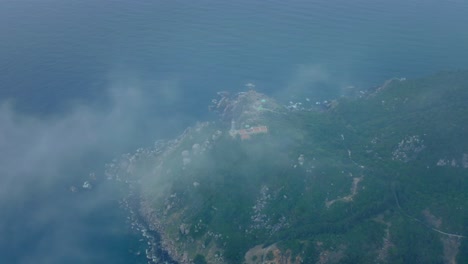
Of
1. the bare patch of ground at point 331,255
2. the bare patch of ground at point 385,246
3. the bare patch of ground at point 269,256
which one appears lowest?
the bare patch of ground at point 269,256

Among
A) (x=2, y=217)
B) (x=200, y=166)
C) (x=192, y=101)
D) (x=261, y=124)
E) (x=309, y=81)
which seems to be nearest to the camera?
(x=2, y=217)

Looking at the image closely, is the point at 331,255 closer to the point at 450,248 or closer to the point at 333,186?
the point at 333,186

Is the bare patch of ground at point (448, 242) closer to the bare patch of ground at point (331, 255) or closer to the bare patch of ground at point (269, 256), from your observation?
the bare patch of ground at point (331, 255)

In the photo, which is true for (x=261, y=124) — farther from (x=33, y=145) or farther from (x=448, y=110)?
(x=33, y=145)

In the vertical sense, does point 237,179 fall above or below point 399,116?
below

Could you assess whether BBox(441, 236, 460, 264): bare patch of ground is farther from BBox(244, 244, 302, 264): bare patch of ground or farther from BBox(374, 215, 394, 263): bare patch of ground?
BBox(244, 244, 302, 264): bare patch of ground

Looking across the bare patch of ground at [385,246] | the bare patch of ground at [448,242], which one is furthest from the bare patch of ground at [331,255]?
the bare patch of ground at [448,242]

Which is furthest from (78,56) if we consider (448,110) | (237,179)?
(448,110)

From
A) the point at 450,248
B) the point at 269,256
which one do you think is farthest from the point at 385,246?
the point at 269,256

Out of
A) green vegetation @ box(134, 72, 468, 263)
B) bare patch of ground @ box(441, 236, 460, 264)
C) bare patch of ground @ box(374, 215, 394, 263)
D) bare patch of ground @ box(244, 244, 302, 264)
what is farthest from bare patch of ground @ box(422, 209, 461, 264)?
bare patch of ground @ box(244, 244, 302, 264)

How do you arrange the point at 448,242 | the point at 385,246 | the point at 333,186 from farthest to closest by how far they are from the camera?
the point at 333,186 < the point at 448,242 < the point at 385,246

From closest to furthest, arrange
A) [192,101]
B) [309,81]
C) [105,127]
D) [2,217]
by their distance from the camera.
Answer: [2,217]
[105,127]
[192,101]
[309,81]
